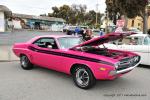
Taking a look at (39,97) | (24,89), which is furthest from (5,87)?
(39,97)

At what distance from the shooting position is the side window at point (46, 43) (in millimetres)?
6637

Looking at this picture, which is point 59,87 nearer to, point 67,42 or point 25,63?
point 67,42

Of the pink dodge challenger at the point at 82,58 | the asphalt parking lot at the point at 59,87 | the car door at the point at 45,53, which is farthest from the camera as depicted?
the car door at the point at 45,53

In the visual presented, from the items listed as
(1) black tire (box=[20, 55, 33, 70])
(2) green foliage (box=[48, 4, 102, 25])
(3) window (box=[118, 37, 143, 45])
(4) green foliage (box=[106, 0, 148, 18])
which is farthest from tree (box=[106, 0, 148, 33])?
(2) green foliage (box=[48, 4, 102, 25])

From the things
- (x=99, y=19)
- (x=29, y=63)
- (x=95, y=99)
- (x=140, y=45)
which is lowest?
(x=95, y=99)

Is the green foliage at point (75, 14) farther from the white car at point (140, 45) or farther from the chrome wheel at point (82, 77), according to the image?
the chrome wheel at point (82, 77)

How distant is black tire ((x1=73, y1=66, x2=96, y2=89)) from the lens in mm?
5523

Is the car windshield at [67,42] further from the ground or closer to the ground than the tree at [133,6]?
closer to the ground

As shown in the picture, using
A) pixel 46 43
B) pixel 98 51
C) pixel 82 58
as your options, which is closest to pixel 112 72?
pixel 82 58

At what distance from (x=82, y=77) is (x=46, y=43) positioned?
2084 mm

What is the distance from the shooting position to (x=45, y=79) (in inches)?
259

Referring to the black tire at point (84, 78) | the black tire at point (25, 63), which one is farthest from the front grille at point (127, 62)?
the black tire at point (25, 63)

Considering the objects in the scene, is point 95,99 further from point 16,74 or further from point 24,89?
point 16,74

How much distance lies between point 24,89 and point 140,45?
5.62 m
